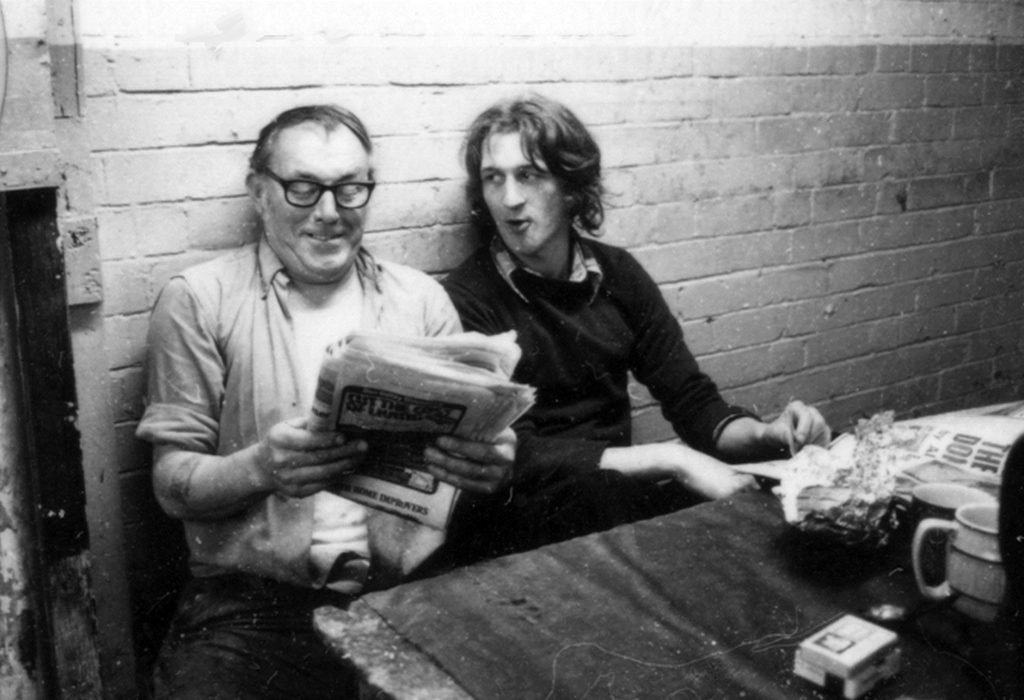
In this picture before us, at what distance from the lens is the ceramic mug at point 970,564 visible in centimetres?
120

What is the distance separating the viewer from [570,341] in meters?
2.39

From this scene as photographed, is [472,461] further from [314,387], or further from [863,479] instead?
[863,479]

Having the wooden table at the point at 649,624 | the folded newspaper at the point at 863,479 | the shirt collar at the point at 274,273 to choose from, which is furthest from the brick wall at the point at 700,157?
the folded newspaper at the point at 863,479

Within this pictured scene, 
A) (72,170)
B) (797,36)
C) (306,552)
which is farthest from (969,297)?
(72,170)

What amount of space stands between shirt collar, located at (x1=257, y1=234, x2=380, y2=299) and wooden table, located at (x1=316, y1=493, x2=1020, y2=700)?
82 cm

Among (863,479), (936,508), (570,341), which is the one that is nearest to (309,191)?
(570,341)

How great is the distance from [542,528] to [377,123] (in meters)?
1.00

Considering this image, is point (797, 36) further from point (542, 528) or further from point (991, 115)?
point (542, 528)

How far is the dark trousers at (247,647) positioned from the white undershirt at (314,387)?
0.23 ft

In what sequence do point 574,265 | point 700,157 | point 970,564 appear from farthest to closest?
point 700,157
point 574,265
point 970,564

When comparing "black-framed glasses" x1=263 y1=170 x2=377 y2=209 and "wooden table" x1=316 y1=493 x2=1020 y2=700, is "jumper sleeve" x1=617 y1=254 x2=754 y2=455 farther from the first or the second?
"wooden table" x1=316 y1=493 x2=1020 y2=700

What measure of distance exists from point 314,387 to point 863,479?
3.39 feet

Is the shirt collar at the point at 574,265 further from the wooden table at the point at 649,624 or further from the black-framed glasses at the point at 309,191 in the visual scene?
the wooden table at the point at 649,624

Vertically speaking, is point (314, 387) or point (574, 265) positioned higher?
point (574, 265)
